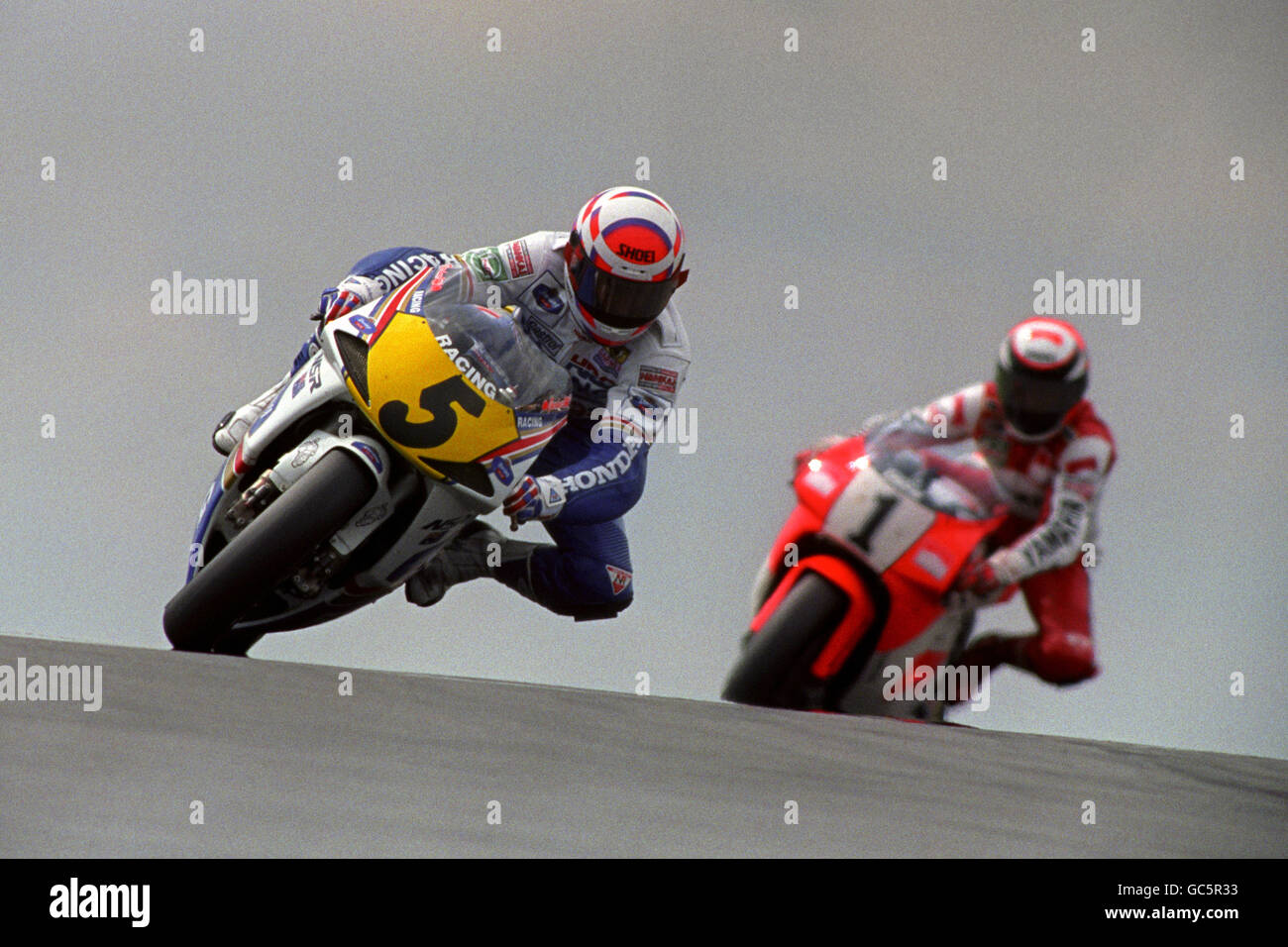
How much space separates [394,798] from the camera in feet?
7.39

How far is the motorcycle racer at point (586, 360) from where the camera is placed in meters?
4.89

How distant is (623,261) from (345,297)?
958 mm

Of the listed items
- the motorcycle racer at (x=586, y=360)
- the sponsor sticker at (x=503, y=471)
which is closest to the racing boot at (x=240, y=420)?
the motorcycle racer at (x=586, y=360)

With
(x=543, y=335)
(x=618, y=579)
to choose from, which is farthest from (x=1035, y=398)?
(x=543, y=335)

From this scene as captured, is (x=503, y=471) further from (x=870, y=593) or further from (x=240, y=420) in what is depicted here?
(x=870, y=593)

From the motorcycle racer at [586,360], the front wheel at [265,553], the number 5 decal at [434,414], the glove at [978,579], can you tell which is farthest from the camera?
the glove at [978,579]

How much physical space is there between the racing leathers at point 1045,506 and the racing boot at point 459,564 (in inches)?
59.3

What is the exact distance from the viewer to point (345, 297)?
4.75m

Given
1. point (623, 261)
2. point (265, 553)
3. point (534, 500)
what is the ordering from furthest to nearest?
point (623, 261)
point (534, 500)
point (265, 553)

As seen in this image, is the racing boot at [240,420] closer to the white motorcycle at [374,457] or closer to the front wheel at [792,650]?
the white motorcycle at [374,457]

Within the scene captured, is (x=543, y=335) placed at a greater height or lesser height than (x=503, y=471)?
greater

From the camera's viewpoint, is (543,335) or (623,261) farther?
(543,335)
